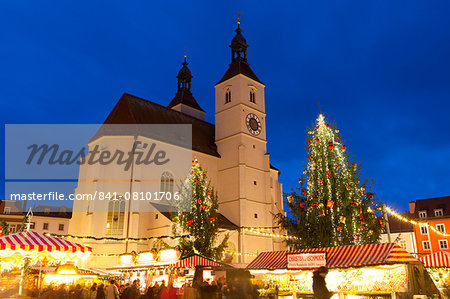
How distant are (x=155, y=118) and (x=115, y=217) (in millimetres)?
10984

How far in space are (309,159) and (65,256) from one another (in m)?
11.6

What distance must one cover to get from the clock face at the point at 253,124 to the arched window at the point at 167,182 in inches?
384

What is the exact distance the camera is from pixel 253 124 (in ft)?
127

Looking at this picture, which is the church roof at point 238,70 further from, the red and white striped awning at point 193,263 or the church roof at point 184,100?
the red and white striped awning at point 193,263

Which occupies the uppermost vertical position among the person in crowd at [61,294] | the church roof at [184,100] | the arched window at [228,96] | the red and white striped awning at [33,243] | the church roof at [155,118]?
the church roof at [184,100]

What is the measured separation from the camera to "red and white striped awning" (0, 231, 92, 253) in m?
10.2

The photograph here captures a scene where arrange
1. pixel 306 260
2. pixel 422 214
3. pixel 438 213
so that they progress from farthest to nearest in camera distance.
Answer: pixel 422 214 < pixel 438 213 < pixel 306 260

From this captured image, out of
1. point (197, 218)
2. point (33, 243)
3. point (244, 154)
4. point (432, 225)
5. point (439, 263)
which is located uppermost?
point (244, 154)

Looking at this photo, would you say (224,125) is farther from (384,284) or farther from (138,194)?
(384,284)

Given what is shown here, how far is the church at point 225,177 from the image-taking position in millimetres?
28562

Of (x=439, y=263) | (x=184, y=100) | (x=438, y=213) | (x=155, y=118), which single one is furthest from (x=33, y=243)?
(x=438, y=213)

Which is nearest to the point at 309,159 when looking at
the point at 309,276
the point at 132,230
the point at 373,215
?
the point at 373,215

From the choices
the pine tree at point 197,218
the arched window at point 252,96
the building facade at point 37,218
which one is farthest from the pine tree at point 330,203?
the building facade at point 37,218

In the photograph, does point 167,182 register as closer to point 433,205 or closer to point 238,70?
point 238,70
